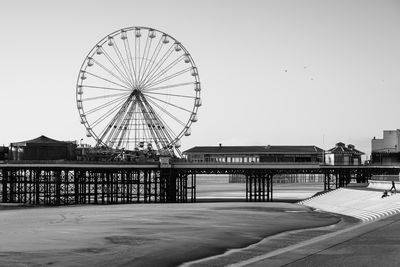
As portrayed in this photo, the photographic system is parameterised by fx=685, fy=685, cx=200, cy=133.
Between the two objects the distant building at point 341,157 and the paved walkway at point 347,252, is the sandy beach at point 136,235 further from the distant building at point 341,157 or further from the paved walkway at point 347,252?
the distant building at point 341,157

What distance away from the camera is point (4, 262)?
85.7ft

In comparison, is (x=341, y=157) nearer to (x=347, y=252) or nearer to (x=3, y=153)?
(x=3, y=153)

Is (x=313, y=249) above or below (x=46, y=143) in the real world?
below


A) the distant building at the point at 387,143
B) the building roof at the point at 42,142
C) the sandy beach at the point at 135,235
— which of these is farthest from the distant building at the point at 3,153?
the distant building at the point at 387,143

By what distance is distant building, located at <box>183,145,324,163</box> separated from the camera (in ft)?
379

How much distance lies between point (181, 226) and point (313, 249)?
14834 mm

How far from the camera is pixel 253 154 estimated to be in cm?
12575

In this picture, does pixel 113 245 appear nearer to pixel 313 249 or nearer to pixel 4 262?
pixel 4 262

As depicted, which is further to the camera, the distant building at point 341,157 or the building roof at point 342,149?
the building roof at point 342,149

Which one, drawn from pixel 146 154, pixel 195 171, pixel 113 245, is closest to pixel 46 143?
pixel 146 154

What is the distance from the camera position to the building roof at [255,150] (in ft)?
393

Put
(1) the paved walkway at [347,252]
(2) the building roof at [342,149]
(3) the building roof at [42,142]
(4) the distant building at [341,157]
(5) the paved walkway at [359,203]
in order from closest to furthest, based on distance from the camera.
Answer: (1) the paved walkway at [347,252]
(5) the paved walkway at [359,203]
(3) the building roof at [42,142]
(4) the distant building at [341,157]
(2) the building roof at [342,149]

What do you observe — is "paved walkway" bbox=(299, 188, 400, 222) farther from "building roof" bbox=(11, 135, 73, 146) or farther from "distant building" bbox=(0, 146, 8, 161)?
"distant building" bbox=(0, 146, 8, 161)

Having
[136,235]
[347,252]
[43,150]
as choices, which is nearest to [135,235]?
[136,235]
